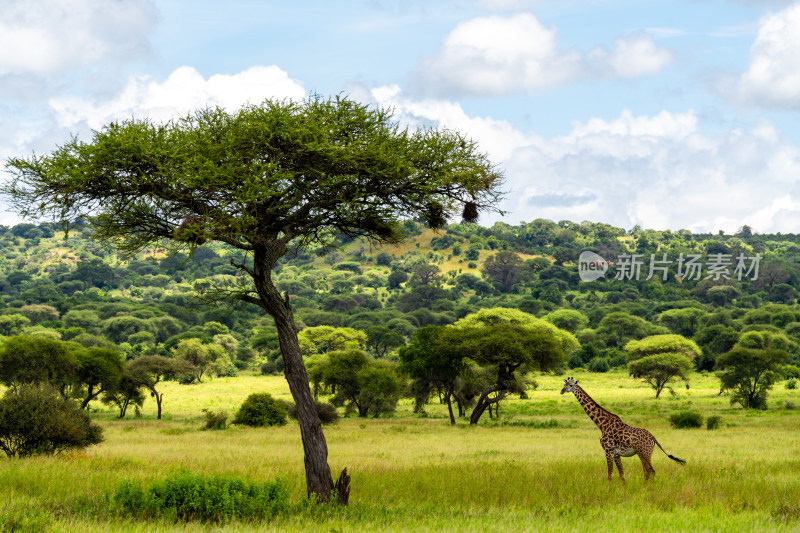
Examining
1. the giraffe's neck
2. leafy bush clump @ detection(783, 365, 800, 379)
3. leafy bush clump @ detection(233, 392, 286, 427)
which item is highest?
the giraffe's neck

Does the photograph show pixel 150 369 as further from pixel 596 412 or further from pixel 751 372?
pixel 751 372

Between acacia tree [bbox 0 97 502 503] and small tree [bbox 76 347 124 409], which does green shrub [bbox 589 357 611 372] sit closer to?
small tree [bbox 76 347 124 409]

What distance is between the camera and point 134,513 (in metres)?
12.0

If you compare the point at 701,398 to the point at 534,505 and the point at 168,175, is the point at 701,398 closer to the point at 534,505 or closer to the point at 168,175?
the point at 534,505

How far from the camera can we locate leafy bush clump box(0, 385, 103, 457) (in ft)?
75.4

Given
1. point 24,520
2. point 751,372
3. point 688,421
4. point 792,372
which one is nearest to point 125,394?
point 688,421

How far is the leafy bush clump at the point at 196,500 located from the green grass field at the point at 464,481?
1.25ft

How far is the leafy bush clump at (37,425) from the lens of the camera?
905 inches

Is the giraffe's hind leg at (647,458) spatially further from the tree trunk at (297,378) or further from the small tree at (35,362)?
the small tree at (35,362)

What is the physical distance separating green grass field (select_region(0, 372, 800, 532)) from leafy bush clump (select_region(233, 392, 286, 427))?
7.46 meters

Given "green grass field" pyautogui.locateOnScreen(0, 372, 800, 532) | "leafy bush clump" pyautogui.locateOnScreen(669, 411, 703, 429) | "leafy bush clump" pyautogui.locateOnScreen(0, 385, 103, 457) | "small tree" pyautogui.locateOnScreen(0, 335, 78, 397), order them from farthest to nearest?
1. "small tree" pyautogui.locateOnScreen(0, 335, 78, 397)
2. "leafy bush clump" pyautogui.locateOnScreen(669, 411, 703, 429)
3. "leafy bush clump" pyautogui.locateOnScreen(0, 385, 103, 457)
4. "green grass field" pyautogui.locateOnScreen(0, 372, 800, 532)

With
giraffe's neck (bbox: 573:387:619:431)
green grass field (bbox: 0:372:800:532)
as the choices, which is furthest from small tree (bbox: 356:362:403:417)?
giraffe's neck (bbox: 573:387:619:431)

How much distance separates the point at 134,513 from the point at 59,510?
1.32m

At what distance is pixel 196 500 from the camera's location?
12.0 meters
